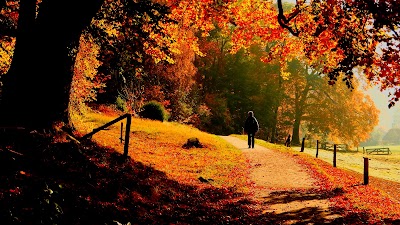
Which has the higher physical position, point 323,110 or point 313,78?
point 313,78

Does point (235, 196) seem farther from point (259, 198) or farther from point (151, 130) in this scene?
point (151, 130)

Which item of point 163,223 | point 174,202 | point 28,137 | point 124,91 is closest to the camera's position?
point 163,223

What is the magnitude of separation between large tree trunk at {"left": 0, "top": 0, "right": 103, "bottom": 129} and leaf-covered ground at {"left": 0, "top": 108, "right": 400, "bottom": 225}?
0.73 meters

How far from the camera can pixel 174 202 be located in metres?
8.87

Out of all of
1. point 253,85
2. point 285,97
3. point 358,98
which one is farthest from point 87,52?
point 358,98

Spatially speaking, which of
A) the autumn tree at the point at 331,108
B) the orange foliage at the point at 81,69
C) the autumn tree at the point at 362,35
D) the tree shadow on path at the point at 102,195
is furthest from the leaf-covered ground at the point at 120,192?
the autumn tree at the point at 331,108

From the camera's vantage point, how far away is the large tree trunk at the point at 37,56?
851 cm

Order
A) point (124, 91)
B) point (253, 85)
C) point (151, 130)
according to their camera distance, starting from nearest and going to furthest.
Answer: point (151, 130) < point (124, 91) < point (253, 85)

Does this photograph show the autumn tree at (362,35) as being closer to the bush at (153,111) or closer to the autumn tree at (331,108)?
the bush at (153,111)

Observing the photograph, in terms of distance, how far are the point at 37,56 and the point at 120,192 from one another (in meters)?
3.97

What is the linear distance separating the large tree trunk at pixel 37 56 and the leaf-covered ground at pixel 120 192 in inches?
28.8

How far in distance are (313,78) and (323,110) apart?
502 cm

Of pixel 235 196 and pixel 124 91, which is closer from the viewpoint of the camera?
pixel 235 196

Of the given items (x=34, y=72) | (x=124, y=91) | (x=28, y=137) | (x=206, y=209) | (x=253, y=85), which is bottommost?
(x=206, y=209)
